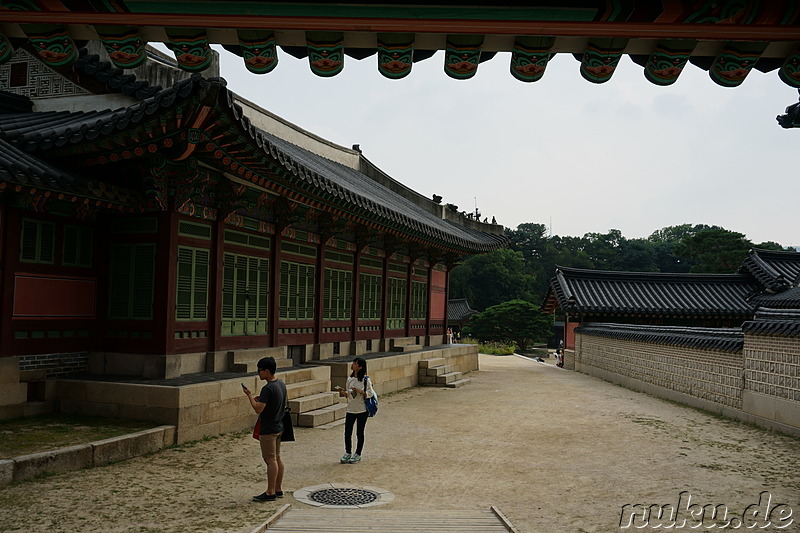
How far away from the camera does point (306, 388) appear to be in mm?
13094

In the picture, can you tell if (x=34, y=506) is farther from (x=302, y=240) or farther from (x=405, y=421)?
(x=302, y=240)

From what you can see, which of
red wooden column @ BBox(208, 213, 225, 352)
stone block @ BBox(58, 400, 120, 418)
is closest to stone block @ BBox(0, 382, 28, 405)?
stone block @ BBox(58, 400, 120, 418)

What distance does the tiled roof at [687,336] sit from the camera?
14578 mm

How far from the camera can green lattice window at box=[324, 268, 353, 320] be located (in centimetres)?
1683

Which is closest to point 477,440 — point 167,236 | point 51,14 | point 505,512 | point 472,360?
point 505,512

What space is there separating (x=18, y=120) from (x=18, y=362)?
4.41 m

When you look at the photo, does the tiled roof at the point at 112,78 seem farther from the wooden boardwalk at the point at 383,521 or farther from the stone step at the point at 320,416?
the wooden boardwalk at the point at 383,521

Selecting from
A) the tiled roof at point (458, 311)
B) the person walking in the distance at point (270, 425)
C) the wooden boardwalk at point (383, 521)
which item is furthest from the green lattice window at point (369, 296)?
the tiled roof at point (458, 311)

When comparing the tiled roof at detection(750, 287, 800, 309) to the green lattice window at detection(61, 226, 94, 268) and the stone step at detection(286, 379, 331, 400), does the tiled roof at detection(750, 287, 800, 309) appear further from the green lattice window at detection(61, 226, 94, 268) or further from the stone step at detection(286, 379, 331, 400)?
the green lattice window at detection(61, 226, 94, 268)

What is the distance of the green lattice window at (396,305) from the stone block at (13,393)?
11.9m

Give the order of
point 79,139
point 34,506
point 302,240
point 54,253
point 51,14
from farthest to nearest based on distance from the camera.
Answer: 1. point 302,240
2. point 54,253
3. point 79,139
4. point 34,506
5. point 51,14

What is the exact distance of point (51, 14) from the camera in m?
4.24

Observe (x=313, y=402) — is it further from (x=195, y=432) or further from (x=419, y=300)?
(x=419, y=300)

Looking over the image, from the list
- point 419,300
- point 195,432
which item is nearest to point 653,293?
point 419,300
